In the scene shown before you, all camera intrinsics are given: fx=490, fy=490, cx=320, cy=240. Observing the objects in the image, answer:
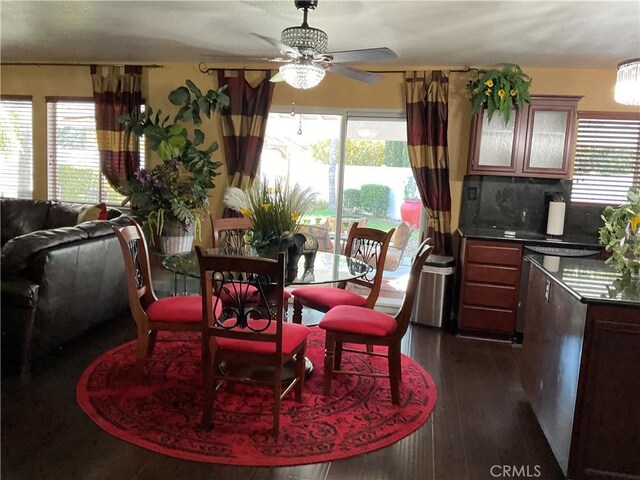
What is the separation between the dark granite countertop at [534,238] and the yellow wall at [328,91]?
40 cm

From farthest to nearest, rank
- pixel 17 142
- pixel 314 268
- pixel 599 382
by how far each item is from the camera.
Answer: pixel 17 142, pixel 314 268, pixel 599 382

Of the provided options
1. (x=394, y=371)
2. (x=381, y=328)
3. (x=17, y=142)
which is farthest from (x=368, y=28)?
(x=17, y=142)

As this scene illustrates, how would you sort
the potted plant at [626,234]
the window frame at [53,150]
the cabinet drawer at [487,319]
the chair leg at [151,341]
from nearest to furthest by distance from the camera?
the potted plant at [626,234], the chair leg at [151,341], the cabinet drawer at [487,319], the window frame at [53,150]

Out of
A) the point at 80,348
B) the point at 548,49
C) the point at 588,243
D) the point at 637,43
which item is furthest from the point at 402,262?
the point at 80,348

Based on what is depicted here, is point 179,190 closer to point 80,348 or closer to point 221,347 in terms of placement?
point 80,348

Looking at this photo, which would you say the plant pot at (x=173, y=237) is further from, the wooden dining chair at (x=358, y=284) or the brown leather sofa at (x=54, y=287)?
the wooden dining chair at (x=358, y=284)

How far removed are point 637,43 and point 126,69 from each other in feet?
15.1

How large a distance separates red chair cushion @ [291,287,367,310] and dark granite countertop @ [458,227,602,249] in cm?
128

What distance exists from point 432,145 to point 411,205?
65 cm

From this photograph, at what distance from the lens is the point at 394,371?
2820 millimetres

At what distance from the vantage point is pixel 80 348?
346 cm

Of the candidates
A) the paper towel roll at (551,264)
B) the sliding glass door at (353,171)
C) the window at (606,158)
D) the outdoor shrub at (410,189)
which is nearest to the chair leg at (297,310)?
the sliding glass door at (353,171)

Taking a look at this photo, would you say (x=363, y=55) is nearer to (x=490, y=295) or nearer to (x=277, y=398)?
(x=277, y=398)

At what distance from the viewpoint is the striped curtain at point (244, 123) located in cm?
484
